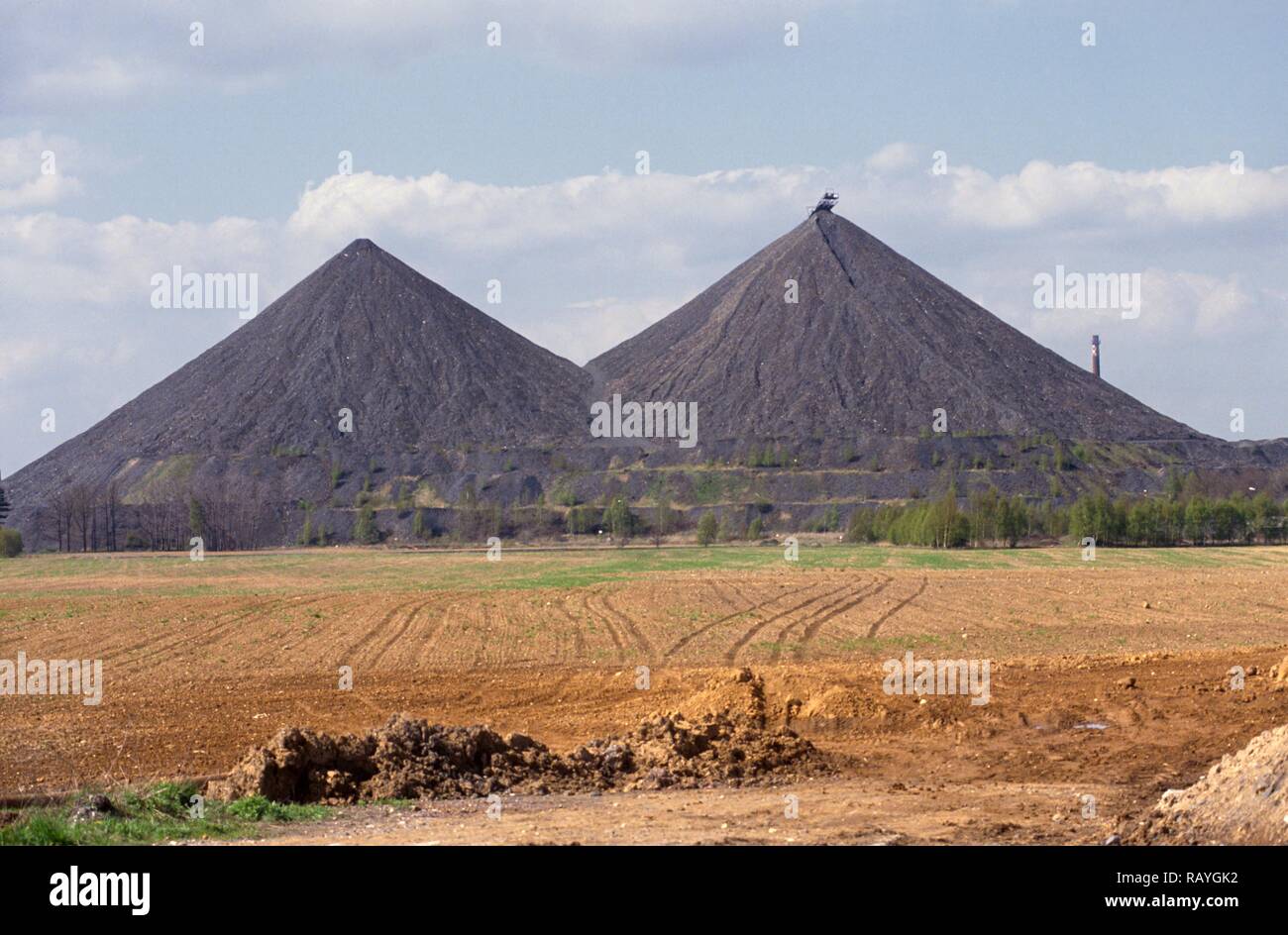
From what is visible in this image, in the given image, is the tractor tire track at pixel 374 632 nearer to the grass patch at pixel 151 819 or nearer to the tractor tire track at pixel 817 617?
the tractor tire track at pixel 817 617

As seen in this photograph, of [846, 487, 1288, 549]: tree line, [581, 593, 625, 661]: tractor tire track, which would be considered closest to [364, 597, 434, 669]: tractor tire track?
[581, 593, 625, 661]: tractor tire track

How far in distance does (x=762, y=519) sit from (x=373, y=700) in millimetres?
95103

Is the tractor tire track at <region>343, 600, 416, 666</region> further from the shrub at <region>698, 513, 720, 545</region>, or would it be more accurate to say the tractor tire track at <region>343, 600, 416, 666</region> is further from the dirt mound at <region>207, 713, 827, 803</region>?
the shrub at <region>698, 513, 720, 545</region>

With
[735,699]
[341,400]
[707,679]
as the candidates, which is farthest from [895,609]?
[341,400]

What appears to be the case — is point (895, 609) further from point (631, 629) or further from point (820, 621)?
point (631, 629)

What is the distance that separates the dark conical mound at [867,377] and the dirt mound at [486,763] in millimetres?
144591

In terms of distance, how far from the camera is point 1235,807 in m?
9.37

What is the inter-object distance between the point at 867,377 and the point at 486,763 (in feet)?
552

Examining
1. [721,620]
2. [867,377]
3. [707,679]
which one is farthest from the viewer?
[867,377]

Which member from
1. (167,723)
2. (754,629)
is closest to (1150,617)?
(754,629)

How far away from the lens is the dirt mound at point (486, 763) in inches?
495

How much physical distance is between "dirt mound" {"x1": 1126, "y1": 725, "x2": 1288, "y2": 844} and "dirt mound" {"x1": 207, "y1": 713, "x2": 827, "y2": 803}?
14.6ft

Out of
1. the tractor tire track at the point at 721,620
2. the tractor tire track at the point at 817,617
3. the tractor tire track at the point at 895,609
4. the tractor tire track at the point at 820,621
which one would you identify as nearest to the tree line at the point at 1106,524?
the tractor tire track at the point at 895,609
